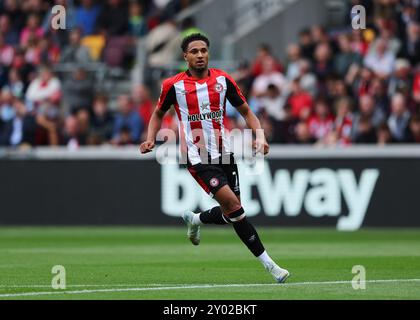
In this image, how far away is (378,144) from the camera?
2017cm

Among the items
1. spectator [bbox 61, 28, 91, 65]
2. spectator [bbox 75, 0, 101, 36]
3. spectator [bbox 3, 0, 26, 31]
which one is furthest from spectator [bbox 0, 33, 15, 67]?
spectator [bbox 75, 0, 101, 36]

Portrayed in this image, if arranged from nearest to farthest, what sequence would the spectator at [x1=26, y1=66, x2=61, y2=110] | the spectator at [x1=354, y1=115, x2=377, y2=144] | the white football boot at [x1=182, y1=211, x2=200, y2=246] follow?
the white football boot at [x1=182, y1=211, x2=200, y2=246] → the spectator at [x1=354, y1=115, x2=377, y2=144] → the spectator at [x1=26, y1=66, x2=61, y2=110]

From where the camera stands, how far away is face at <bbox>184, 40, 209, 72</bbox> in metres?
11.4

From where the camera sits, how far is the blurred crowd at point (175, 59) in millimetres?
20797

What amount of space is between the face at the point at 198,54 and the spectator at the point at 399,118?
947cm

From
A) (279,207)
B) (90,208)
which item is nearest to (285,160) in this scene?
(279,207)

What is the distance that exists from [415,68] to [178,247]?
7491mm

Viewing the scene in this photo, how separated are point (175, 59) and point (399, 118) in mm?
6480

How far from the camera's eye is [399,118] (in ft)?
67.1

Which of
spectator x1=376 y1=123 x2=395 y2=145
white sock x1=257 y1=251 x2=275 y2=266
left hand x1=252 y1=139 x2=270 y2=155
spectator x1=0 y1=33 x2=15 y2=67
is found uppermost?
spectator x1=0 y1=33 x2=15 y2=67

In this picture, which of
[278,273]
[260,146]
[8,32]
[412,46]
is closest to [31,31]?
[8,32]

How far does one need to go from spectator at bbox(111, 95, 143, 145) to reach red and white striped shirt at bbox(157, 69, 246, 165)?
10.6 meters

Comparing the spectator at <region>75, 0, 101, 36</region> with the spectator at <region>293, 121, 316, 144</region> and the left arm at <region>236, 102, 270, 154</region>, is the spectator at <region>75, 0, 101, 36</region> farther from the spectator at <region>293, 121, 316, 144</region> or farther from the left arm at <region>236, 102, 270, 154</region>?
the left arm at <region>236, 102, 270, 154</region>
